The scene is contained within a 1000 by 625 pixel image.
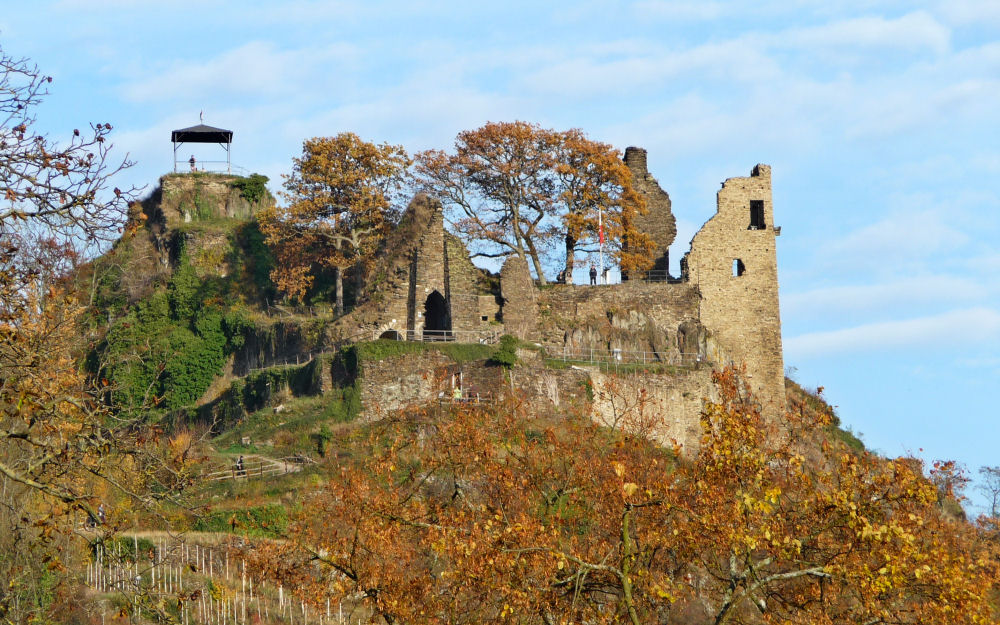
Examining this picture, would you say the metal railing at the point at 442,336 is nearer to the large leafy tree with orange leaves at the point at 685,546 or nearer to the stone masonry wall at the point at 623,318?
the stone masonry wall at the point at 623,318

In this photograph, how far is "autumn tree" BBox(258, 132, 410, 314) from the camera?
42438 millimetres

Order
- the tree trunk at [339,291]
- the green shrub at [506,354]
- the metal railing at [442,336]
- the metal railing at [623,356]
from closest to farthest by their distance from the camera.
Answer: the green shrub at [506,354] → the metal railing at [442,336] → the metal railing at [623,356] → the tree trunk at [339,291]

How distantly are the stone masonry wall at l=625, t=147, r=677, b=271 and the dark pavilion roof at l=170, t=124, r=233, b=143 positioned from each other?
53.5 ft

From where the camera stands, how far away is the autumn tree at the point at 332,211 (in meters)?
42.4

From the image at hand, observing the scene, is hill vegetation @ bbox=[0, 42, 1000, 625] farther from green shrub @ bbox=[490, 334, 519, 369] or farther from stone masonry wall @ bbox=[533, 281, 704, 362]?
stone masonry wall @ bbox=[533, 281, 704, 362]

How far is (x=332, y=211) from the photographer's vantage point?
4281cm

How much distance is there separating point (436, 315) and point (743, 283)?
1164 centimetres

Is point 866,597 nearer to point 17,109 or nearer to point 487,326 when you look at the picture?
point 17,109

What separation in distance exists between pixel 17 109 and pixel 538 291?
3371 cm

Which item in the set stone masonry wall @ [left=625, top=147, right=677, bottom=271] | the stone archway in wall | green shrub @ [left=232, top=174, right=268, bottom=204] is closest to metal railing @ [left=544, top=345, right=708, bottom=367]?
the stone archway in wall

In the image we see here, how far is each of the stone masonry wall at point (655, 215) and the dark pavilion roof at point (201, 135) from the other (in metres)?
16.3

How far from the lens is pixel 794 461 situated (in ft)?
50.5

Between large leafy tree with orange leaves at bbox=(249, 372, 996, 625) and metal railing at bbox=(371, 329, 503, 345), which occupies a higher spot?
metal railing at bbox=(371, 329, 503, 345)

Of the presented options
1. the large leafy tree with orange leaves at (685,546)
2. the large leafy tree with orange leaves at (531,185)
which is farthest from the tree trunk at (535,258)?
the large leafy tree with orange leaves at (685,546)
